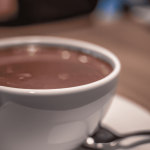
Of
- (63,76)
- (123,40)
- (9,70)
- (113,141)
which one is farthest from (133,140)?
(123,40)

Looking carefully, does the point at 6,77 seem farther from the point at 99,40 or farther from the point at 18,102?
the point at 99,40

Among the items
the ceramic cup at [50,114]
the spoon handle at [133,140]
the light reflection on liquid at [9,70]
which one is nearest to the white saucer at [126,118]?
the spoon handle at [133,140]

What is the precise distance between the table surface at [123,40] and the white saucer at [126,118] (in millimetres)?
48

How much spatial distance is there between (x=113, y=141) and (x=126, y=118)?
112 millimetres

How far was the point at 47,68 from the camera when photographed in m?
0.51

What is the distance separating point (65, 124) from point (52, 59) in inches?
11.0

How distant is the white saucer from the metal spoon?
0.07ft

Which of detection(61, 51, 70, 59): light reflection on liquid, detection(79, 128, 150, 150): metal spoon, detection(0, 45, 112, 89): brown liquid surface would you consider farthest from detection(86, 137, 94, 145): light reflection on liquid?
detection(61, 51, 70, 59): light reflection on liquid

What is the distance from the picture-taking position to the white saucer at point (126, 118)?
0.54 meters

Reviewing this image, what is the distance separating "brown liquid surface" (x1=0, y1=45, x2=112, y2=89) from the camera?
424 mm

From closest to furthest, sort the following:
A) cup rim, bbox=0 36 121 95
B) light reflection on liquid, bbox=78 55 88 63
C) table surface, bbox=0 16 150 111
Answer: cup rim, bbox=0 36 121 95 < light reflection on liquid, bbox=78 55 88 63 < table surface, bbox=0 16 150 111

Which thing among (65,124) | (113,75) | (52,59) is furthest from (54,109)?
(52,59)

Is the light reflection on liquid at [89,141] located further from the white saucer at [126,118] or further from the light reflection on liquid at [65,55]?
the light reflection on liquid at [65,55]

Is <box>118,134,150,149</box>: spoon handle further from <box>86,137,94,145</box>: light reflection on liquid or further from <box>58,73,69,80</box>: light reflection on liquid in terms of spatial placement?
<box>58,73,69,80</box>: light reflection on liquid
